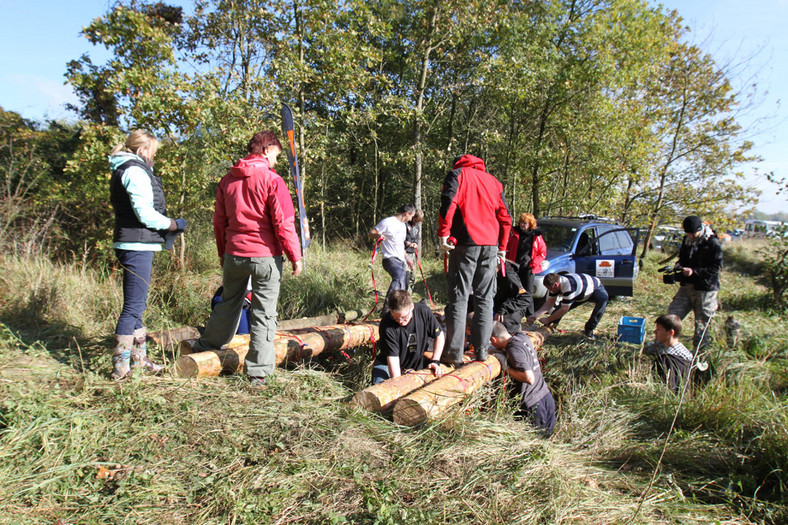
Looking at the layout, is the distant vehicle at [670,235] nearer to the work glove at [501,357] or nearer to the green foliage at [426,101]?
the green foliage at [426,101]

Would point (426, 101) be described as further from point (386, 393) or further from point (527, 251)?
point (386, 393)

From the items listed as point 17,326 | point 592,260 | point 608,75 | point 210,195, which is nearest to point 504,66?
point 608,75

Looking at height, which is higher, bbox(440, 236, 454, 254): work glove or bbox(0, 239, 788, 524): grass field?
bbox(440, 236, 454, 254): work glove

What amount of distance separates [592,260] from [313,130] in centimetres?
665

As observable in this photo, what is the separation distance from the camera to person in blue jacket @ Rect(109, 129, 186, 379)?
→ 10.2 ft

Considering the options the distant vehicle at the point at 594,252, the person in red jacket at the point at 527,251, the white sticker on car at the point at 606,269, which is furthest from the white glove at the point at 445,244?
the white sticker on car at the point at 606,269

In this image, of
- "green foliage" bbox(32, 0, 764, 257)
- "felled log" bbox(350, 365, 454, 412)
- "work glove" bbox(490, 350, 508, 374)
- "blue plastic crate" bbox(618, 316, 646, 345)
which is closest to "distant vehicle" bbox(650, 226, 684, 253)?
"green foliage" bbox(32, 0, 764, 257)

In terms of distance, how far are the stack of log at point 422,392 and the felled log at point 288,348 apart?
1063mm

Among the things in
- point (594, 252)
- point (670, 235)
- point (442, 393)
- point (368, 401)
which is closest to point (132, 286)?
point (368, 401)

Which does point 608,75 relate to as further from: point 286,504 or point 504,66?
point 286,504

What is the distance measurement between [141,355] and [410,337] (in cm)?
211

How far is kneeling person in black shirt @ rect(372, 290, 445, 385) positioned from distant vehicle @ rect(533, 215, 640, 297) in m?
3.67

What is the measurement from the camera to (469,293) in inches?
158

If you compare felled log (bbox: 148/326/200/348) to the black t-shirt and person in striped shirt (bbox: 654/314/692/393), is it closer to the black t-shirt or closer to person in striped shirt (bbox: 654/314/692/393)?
the black t-shirt
